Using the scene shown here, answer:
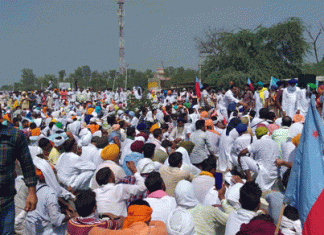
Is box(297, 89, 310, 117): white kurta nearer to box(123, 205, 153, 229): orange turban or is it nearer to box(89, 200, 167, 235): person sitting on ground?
box(89, 200, 167, 235): person sitting on ground

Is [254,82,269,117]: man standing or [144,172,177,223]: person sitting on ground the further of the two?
[254,82,269,117]: man standing

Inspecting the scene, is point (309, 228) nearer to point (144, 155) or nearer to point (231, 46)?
point (144, 155)

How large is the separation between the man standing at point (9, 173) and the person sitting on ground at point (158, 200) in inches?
62.1

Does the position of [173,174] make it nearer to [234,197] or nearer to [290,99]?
[234,197]

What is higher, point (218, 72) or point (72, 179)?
point (218, 72)

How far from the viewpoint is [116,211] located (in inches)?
181

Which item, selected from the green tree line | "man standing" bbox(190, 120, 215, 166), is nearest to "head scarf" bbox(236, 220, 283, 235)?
"man standing" bbox(190, 120, 215, 166)

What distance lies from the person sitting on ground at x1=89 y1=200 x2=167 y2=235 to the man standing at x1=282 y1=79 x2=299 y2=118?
30.7ft

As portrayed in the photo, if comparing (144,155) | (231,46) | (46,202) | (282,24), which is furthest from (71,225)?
(282,24)

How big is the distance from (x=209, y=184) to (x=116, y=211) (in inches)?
53.5

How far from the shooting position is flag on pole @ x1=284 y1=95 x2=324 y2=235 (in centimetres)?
324

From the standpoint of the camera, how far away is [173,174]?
5527 mm

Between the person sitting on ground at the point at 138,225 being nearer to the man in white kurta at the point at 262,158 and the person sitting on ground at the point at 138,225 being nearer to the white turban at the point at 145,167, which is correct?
the white turban at the point at 145,167

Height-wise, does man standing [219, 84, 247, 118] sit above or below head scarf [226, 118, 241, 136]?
above
